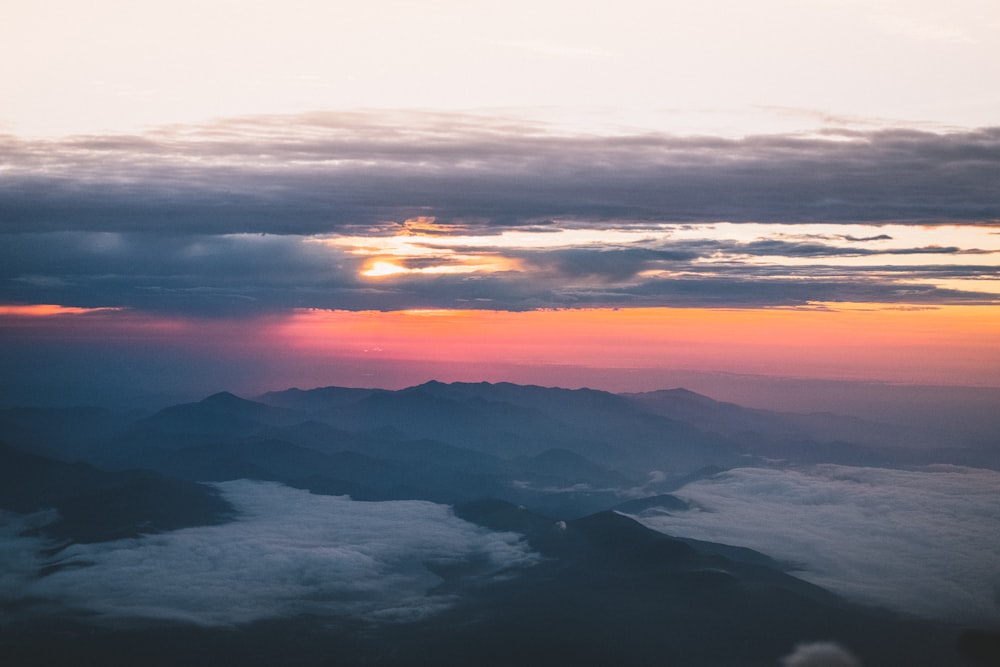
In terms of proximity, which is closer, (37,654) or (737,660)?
(737,660)

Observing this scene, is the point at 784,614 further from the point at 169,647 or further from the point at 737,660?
the point at 169,647

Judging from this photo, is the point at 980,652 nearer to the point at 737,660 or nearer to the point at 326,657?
the point at 737,660

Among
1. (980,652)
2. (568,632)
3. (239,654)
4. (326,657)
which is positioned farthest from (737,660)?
(239,654)

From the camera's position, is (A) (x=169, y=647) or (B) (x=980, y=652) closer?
(B) (x=980, y=652)

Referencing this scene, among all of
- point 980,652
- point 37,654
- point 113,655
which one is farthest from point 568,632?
point 37,654

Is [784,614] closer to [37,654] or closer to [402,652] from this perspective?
[402,652]

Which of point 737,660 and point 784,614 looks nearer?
point 737,660

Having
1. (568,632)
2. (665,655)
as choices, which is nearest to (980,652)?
(665,655)
